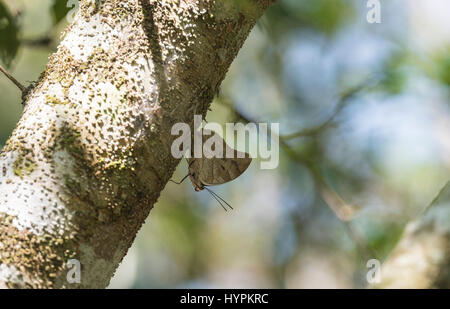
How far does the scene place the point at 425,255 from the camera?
3.00ft

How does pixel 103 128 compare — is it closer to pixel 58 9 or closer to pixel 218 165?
pixel 58 9

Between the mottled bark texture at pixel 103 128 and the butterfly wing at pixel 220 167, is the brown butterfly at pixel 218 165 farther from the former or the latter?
the mottled bark texture at pixel 103 128

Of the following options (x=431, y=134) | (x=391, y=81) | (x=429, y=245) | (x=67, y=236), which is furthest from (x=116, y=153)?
(x=431, y=134)

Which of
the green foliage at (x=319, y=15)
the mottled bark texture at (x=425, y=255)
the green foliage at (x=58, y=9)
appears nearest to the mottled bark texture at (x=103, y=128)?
the green foliage at (x=58, y=9)

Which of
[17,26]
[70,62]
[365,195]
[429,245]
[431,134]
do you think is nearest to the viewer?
[429,245]

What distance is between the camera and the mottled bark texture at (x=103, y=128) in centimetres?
102

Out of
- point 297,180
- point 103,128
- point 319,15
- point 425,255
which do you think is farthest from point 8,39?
point 297,180

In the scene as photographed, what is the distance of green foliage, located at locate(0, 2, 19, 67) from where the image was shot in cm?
99

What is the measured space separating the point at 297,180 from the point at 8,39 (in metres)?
4.08

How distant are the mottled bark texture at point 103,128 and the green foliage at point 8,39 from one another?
11cm

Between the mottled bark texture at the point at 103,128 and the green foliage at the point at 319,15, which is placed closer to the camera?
the mottled bark texture at the point at 103,128

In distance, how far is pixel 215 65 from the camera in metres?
1.23
